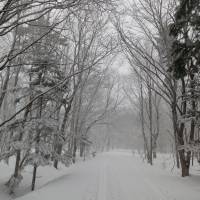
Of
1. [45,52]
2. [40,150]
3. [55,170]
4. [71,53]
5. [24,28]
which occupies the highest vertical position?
[71,53]

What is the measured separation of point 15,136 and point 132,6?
9.70 meters

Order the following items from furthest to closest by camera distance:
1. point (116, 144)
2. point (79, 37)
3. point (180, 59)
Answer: point (116, 144) → point (79, 37) → point (180, 59)

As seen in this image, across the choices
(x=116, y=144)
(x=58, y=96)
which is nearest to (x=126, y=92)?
(x=58, y=96)

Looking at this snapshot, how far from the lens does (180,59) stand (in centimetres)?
880

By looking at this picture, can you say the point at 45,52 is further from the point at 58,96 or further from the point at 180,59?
the point at 180,59

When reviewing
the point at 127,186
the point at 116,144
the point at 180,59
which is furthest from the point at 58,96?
the point at 116,144

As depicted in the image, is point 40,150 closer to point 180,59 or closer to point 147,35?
point 180,59

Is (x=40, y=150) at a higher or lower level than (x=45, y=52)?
lower

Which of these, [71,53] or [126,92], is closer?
[71,53]

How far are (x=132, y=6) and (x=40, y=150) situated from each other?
9619mm

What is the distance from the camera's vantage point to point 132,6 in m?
15.1

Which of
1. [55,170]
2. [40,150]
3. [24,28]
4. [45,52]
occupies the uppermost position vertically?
[24,28]

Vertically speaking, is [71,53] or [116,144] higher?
[71,53]

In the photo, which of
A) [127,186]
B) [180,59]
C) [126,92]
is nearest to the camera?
[180,59]
